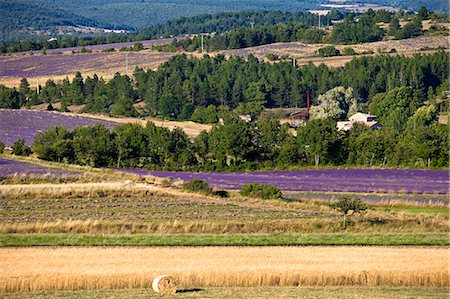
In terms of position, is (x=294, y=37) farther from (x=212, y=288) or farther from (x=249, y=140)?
(x=212, y=288)

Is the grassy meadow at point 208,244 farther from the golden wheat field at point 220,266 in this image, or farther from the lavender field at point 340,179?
the lavender field at point 340,179

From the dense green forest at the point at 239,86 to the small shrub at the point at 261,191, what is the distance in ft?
99.4

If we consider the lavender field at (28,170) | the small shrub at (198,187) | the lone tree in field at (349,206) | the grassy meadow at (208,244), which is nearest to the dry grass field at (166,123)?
the lavender field at (28,170)

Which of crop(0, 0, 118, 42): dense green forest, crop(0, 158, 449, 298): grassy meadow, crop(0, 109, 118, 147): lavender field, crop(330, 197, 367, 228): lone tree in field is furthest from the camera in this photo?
crop(0, 0, 118, 42): dense green forest

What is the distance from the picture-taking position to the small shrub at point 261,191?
30844mm

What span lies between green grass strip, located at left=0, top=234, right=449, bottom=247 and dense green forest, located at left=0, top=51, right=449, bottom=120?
37774 millimetres

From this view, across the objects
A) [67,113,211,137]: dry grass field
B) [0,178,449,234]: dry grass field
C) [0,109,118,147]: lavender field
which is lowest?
[67,113,211,137]: dry grass field

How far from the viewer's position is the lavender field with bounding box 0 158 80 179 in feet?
113

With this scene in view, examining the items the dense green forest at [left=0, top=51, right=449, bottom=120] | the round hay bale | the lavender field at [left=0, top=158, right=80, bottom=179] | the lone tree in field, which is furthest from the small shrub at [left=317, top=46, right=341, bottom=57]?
the round hay bale

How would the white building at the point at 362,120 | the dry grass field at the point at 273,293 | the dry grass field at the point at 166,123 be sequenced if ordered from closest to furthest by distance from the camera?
the dry grass field at the point at 273,293 → the white building at the point at 362,120 → the dry grass field at the point at 166,123

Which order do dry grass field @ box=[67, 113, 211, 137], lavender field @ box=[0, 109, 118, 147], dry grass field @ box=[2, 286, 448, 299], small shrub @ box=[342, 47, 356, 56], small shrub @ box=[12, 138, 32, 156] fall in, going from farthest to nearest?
small shrub @ box=[342, 47, 356, 56]
dry grass field @ box=[67, 113, 211, 137]
lavender field @ box=[0, 109, 118, 147]
small shrub @ box=[12, 138, 32, 156]
dry grass field @ box=[2, 286, 448, 299]

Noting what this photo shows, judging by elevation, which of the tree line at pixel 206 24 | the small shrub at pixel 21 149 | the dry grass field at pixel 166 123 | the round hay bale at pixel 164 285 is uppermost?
the round hay bale at pixel 164 285

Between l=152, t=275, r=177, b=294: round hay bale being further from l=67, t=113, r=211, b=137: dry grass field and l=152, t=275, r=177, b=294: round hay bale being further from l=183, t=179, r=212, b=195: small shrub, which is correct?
l=67, t=113, r=211, b=137: dry grass field

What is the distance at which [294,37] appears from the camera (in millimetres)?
92438
